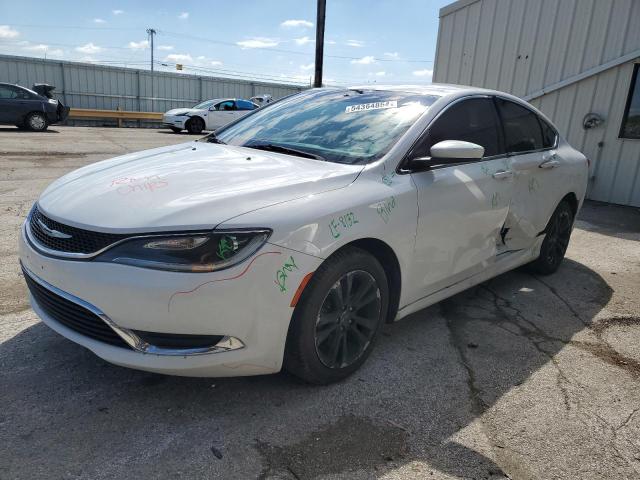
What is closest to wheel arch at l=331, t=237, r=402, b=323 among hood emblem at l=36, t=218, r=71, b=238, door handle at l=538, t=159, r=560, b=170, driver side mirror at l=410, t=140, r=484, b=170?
driver side mirror at l=410, t=140, r=484, b=170

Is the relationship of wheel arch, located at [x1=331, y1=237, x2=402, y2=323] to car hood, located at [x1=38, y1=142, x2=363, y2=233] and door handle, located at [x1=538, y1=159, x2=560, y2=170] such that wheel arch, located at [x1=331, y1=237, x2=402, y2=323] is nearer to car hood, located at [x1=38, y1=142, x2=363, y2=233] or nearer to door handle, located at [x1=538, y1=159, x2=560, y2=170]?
car hood, located at [x1=38, y1=142, x2=363, y2=233]

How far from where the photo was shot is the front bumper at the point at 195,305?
6.88 ft

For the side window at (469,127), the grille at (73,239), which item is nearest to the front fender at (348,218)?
the side window at (469,127)

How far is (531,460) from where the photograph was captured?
228 centimetres

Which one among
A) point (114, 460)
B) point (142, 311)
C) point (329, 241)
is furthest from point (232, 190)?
point (114, 460)

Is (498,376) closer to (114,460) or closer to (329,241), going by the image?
(329,241)

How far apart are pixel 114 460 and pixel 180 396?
1.64ft

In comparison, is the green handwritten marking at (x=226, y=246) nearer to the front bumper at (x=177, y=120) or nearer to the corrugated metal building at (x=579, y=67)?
the corrugated metal building at (x=579, y=67)

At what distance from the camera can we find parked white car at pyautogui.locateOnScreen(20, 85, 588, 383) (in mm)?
2139

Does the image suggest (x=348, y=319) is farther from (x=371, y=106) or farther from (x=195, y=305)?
(x=371, y=106)

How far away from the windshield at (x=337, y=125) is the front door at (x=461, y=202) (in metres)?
0.21

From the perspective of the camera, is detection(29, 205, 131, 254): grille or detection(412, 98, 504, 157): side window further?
detection(412, 98, 504, 157): side window

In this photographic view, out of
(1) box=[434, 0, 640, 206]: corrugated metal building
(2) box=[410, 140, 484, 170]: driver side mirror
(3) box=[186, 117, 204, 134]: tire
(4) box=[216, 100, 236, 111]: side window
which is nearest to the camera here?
(2) box=[410, 140, 484, 170]: driver side mirror

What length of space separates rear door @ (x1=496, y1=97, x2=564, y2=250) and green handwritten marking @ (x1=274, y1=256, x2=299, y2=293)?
7.11 ft
